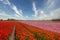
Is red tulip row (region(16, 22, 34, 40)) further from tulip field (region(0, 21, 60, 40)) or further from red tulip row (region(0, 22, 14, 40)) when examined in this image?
red tulip row (region(0, 22, 14, 40))

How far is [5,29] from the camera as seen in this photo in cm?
519

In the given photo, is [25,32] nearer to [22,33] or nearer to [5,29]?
[22,33]

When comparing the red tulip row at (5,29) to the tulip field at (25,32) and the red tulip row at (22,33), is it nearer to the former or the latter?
the tulip field at (25,32)

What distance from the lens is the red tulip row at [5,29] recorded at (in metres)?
4.80

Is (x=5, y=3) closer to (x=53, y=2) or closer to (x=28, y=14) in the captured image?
(x=28, y=14)

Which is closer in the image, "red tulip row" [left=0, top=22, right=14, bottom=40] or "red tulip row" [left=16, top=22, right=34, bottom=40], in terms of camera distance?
"red tulip row" [left=0, top=22, right=14, bottom=40]

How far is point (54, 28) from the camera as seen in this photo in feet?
18.1

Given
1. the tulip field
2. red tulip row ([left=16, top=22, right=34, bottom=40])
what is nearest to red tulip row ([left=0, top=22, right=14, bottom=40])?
the tulip field

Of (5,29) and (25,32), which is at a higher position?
(5,29)

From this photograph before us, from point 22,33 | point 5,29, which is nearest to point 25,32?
point 22,33

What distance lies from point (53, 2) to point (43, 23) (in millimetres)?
915

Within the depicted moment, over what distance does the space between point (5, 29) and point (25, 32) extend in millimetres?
726

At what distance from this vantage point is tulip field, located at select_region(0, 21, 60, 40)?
5.04 metres

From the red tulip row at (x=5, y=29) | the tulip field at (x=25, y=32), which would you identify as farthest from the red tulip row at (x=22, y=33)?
the red tulip row at (x=5, y=29)
